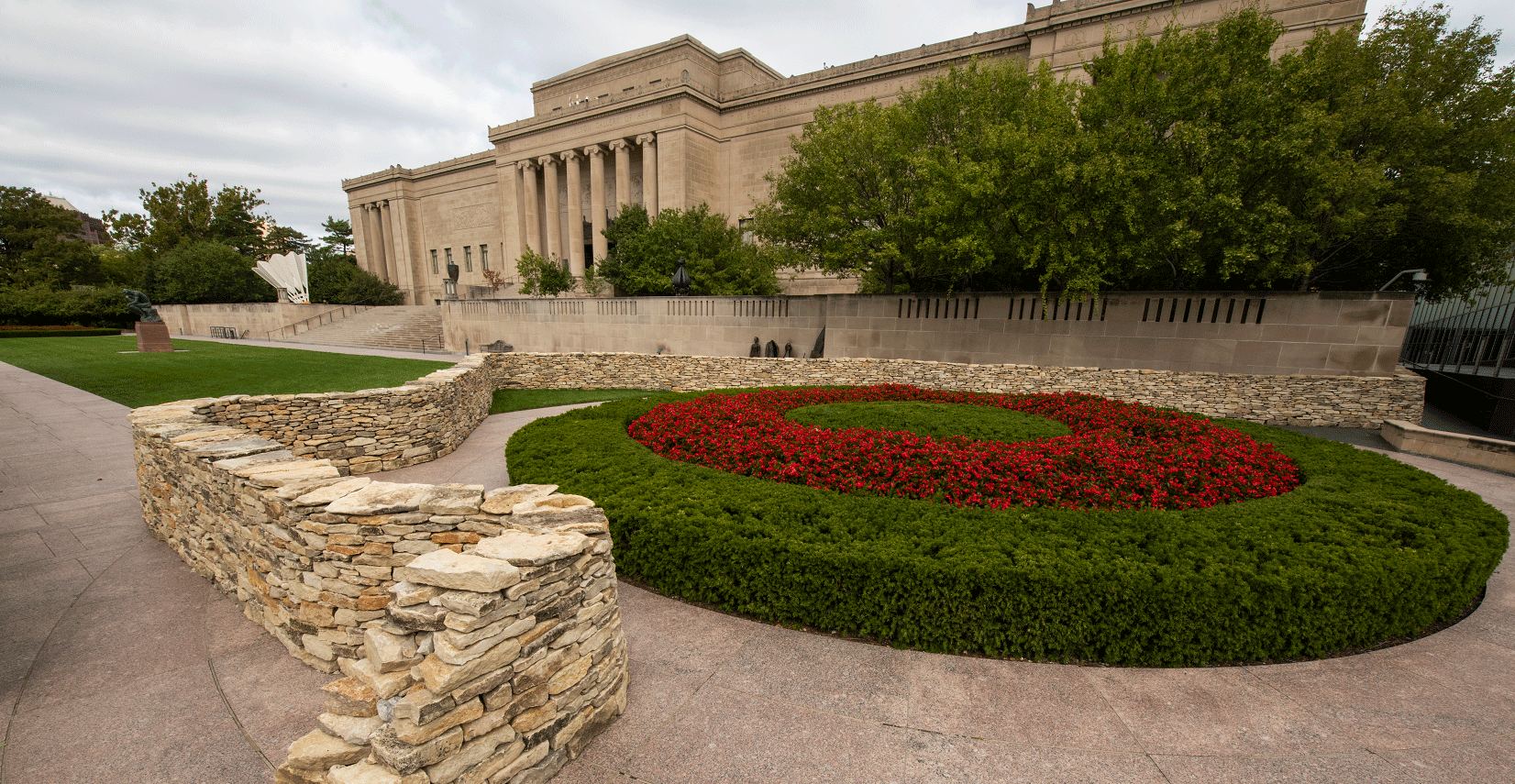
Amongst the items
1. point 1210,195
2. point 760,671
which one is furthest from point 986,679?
point 1210,195

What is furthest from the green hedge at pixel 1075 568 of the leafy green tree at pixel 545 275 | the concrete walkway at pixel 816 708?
the leafy green tree at pixel 545 275

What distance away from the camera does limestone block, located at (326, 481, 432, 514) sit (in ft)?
12.4

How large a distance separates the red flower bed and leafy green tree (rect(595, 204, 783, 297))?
18346 millimetres

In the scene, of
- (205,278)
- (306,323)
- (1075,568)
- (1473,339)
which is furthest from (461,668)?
(205,278)

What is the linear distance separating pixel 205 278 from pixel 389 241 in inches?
650

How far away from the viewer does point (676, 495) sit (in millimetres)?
5340

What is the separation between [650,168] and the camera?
37.1m

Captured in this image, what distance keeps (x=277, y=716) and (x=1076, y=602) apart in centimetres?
549

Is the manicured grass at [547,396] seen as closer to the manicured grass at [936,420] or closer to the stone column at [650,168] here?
the manicured grass at [936,420]

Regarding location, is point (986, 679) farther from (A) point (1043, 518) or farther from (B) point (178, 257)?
(B) point (178, 257)

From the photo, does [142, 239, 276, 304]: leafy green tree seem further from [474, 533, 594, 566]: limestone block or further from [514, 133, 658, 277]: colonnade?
[474, 533, 594, 566]: limestone block

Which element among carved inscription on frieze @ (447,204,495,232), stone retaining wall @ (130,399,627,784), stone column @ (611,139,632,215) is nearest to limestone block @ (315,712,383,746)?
stone retaining wall @ (130,399,627,784)

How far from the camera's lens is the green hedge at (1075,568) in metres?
3.79

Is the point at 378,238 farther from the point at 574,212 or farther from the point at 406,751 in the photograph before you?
the point at 406,751
